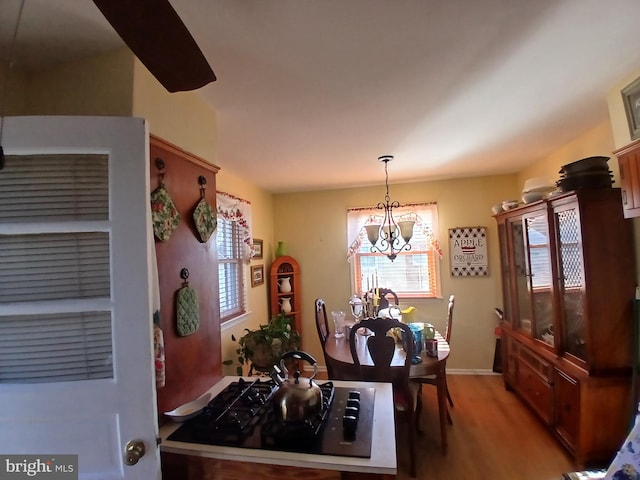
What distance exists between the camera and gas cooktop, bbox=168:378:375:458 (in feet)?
3.75

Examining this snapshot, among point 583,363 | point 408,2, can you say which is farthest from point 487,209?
point 408,2

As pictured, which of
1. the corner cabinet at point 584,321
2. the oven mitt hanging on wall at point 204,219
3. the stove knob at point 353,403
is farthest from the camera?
the corner cabinet at point 584,321

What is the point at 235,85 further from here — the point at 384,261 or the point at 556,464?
the point at 556,464

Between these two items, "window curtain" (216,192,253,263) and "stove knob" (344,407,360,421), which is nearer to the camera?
"stove knob" (344,407,360,421)

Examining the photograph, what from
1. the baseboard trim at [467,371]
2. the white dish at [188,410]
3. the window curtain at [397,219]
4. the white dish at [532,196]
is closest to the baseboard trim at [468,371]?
the baseboard trim at [467,371]

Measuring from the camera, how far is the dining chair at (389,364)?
200 centimetres

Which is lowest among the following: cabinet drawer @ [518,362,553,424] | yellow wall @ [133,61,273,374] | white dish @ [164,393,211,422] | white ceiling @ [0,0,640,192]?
cabinet drawer @ [518,362,553,424]

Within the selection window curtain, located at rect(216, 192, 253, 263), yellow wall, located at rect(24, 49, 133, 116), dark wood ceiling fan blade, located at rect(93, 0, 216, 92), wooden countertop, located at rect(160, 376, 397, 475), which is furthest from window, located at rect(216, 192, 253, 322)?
dark wood ceiling fan blade, located at rect(93, 0, 216, 92)

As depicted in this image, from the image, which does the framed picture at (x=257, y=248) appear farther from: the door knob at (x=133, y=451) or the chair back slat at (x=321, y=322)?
the door knob at (x=133, y=451)

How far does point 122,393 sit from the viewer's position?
3.22ft

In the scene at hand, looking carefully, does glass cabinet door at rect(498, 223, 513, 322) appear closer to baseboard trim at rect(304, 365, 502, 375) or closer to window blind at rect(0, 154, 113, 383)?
baseboard trim at rect(304, 365, 502, 375)

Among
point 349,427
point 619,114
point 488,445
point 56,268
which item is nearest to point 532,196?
point 619,114

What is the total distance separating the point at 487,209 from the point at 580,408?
2293 mm

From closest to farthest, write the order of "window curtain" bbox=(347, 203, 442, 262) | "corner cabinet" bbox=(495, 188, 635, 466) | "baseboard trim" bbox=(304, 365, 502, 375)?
"corner cabinet" bbox=(495, 188, 635, 466)
"baseboard trim" bbox=(304, 365, 502, 375)
"window curtain" bbox=(347, 203, 442, 262)
